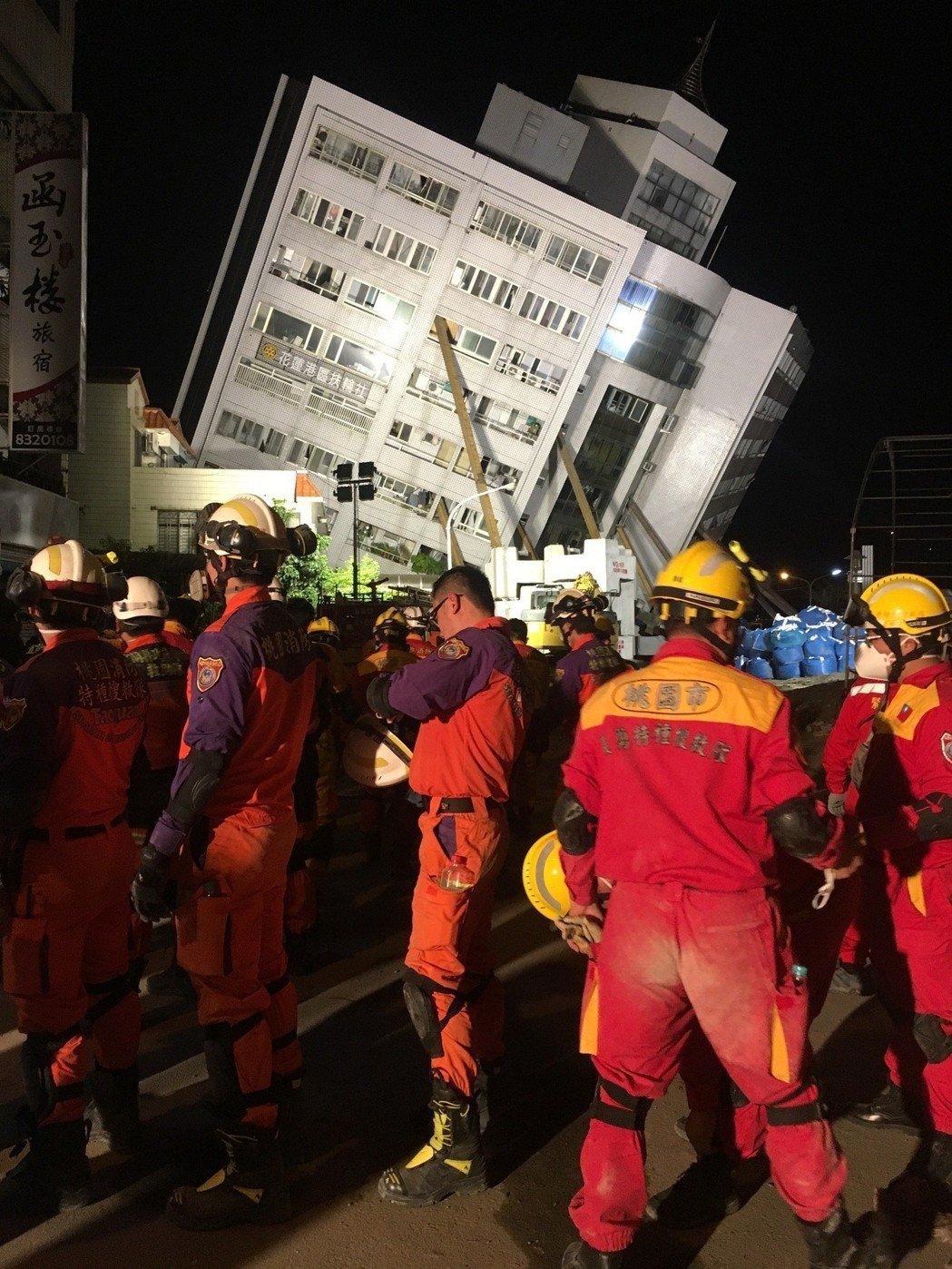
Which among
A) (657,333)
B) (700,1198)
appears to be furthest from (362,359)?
(700,1198)

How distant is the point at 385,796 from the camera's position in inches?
353

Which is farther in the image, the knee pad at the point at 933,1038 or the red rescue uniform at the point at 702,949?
the knee pad at the point at 933,1038

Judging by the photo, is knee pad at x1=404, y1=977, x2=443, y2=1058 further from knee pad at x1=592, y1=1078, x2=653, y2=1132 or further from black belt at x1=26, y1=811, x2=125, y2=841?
black belt at x1=26, y1=811, x2=125, y2=841

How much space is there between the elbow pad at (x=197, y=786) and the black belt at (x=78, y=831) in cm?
51

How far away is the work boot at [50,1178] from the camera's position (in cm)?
349

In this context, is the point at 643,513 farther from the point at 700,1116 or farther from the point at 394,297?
the point at 700,1116

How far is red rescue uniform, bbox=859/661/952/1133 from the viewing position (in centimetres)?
370

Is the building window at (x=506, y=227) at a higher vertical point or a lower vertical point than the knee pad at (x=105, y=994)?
higher

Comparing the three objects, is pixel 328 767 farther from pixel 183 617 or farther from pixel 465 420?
pixel 465 420

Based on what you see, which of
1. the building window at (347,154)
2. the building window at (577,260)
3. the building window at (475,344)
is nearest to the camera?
the building window at (347,154)

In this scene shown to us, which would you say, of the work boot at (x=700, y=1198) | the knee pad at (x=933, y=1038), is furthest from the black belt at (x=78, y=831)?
the knee pad at (x=933, y=1038)

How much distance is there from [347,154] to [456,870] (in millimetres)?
48258

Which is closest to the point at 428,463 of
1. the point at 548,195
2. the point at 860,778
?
the point at 548,195

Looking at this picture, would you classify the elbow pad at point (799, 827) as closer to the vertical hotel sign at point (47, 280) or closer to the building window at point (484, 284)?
the vertical hotel sign at point (47, 280)
